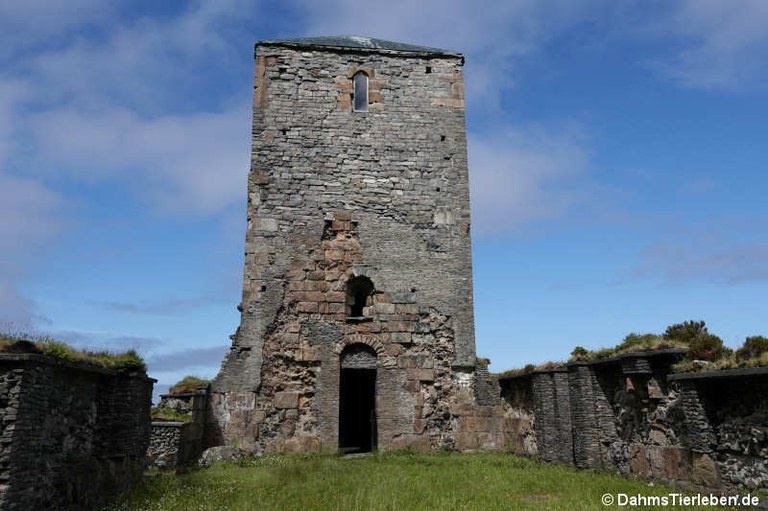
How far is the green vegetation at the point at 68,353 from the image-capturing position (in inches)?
280

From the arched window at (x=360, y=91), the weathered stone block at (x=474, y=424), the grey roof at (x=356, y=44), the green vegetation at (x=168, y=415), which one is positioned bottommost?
the weathered stone block at (x=474, y=424)

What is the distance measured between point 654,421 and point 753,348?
7.22 feet

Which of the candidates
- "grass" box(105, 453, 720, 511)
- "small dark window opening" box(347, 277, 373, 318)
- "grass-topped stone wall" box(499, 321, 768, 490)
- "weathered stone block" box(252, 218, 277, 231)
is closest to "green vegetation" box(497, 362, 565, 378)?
"grass-topped stone wall" box(499, 321, 768, 490)

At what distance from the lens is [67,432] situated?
8133 mm

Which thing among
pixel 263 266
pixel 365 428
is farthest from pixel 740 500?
pixel 365 428

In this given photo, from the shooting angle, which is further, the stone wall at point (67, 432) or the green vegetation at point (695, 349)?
the green vegetation at point (695, 349)

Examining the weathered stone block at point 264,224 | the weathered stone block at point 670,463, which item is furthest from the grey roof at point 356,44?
the weathered stone block at point 670,463

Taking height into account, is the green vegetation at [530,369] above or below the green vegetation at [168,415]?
above

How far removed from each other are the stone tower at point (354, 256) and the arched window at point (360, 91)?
0.06 m

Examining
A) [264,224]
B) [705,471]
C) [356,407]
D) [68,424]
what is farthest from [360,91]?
[705,471]

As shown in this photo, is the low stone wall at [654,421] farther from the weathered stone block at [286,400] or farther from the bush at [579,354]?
the weathered stone block at [286,400]

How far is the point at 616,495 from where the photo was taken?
321 inches

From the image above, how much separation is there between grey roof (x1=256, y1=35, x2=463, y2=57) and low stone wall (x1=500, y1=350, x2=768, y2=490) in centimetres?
A: 955

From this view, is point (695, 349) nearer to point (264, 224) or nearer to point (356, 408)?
point (264, 224)
